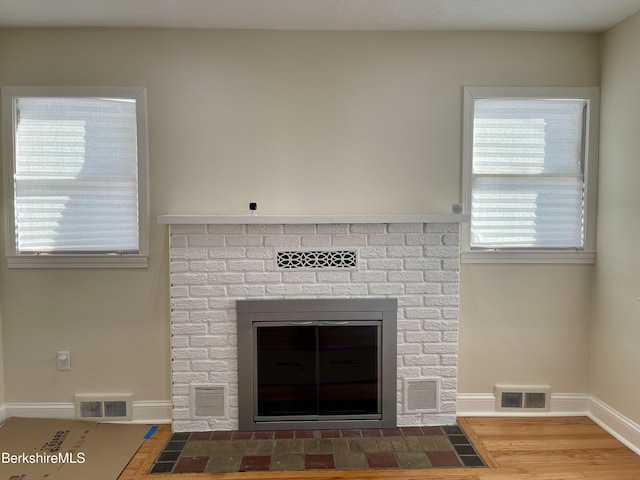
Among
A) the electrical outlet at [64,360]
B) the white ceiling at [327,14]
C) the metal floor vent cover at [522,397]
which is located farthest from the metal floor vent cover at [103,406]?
the metal floor vent cover at [522,397]

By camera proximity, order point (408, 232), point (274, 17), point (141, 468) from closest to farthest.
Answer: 1. point (141, 468)
2. point (274, 17)
3. point (408, 232)

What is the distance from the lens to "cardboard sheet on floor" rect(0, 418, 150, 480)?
7.22 ft

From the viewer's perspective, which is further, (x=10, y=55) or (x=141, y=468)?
(x=10, y=55)

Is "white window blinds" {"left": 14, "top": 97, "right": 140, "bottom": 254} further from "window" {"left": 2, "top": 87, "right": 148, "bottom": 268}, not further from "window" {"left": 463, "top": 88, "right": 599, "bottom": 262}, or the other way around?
"window" {"left": 463, "top": 88, "right": 599, "bottom": 262}

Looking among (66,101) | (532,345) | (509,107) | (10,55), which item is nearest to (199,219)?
(66,101)

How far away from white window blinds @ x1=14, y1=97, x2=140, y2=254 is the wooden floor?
55.6 inches

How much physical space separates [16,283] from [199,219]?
133cm

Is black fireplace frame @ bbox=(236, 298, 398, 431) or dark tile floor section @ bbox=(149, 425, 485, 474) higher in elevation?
black fireplace frame @ bbox=(236, 298, 398, 431)

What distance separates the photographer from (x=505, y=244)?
281 centimetres

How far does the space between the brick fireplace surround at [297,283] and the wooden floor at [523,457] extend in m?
0.34

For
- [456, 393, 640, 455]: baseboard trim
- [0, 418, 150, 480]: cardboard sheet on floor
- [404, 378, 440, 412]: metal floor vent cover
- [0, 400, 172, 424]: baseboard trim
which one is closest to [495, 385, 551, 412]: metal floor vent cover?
[456, 393, 640, 455]: baseboard trim

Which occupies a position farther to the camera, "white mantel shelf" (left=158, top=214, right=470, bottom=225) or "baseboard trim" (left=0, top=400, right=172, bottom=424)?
"baseboard trim" (left=0, top=400, right=172, bottom=424)

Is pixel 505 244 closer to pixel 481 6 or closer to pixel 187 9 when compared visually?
pixel 481 6

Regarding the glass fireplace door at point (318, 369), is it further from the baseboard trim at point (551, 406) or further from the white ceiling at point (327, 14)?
the white ceiling at point (327, 14)
